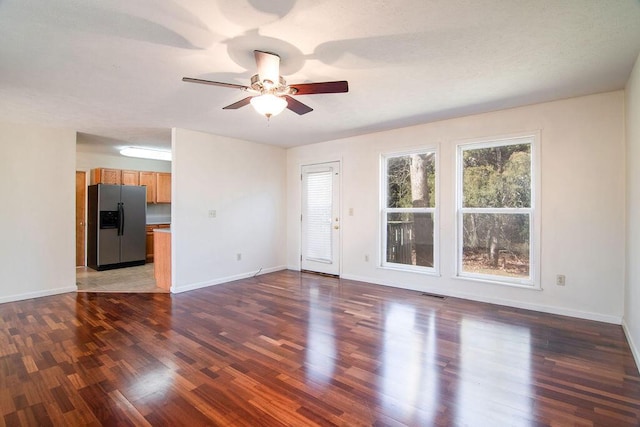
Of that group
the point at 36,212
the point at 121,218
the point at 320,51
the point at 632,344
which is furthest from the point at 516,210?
the point at 121,218

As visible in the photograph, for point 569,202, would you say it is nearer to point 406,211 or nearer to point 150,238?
point 406,211

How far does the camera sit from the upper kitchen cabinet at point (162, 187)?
7.27 meters

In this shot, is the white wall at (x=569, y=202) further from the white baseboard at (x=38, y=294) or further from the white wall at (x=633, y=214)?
the white baseboard at (x=38, y=294)

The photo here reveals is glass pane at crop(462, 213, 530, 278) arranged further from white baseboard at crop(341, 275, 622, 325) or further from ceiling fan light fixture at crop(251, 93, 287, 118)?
ceiling fan light fixture at crop(251, 93, 287, 118)

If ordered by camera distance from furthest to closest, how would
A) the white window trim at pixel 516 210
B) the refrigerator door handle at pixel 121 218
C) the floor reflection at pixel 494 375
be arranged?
the refrigerator door handle at pixel 121 218
the white window trim at pixel 516 210
the floor reflection at pixel 494 375

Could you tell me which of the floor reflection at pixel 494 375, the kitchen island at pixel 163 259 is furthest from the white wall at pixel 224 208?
the floor reflection at pixel 494 375

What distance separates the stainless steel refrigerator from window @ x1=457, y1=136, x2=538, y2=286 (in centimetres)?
619

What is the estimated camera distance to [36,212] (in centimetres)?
441

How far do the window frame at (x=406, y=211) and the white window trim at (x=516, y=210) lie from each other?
268 mm

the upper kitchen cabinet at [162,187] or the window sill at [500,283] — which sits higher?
the upper kitchen cabinet at [162,187]

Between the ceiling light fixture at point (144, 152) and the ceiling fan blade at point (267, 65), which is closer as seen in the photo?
the ceiling fan blade at point (267, 65)

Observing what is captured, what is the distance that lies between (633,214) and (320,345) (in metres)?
2.96

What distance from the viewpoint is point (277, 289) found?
480 centimetres

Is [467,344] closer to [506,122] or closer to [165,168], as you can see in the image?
[506,122]
